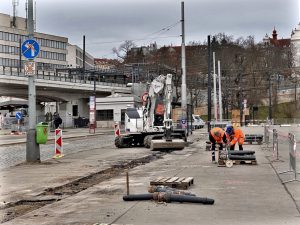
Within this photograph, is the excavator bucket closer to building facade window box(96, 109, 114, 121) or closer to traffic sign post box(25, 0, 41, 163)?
traffic sign post box(25, 0, 41, 163)

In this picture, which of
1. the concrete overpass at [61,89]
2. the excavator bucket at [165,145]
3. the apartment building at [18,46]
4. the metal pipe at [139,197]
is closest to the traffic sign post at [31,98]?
the excavator bucket at [165,145]

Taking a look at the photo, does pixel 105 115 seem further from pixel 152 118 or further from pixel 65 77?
pixel 152 118

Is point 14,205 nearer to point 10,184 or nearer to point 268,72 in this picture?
point 10,184

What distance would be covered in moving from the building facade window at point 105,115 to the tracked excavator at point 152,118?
51.7 m

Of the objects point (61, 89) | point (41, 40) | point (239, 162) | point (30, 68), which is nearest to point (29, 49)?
point (30, 68)

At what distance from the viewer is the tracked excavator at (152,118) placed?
1238 inches

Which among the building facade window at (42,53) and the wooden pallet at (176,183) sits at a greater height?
the building facade window at (42,53)

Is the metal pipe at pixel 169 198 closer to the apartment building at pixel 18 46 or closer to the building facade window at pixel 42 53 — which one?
the apartment building at pixel 18 46

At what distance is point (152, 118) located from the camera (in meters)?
32.1

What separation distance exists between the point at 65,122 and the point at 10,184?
256 feet

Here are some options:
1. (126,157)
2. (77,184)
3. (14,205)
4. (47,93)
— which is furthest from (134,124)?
(47,93)

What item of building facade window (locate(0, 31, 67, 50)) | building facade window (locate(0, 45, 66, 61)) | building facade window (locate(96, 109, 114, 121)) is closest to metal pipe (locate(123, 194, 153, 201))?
building facade window (locate(96, 109, 114, 121))

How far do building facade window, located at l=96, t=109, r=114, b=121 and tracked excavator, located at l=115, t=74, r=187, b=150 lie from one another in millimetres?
51679

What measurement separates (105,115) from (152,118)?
53.5 meters
